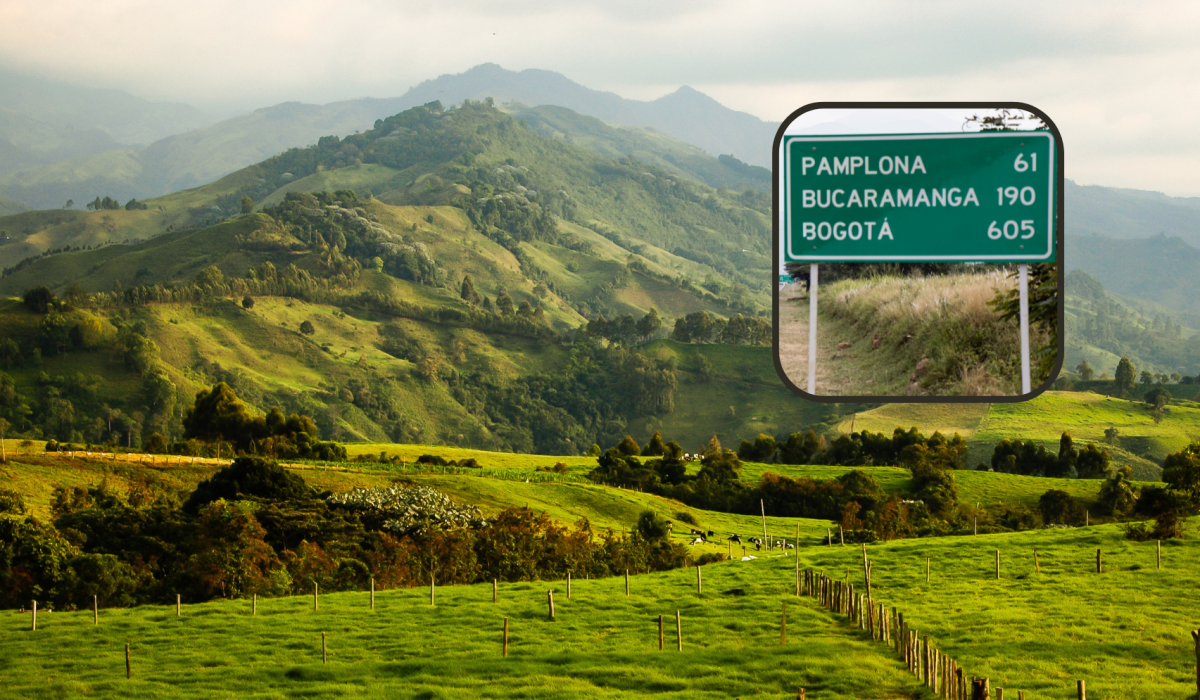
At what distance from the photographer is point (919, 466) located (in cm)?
8300

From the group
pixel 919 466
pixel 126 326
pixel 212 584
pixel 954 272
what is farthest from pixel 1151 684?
pixel 126 326

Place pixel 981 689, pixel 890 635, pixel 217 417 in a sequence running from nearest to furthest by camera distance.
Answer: pixel 981 689
pixel 890 635
pixel 217 417

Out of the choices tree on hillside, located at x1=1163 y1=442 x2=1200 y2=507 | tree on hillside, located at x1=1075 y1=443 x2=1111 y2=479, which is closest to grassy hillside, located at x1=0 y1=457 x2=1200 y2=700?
tree on hillside, located at x1=1163 y1=442 x2=1200 y2=507

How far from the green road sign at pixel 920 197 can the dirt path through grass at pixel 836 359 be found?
345mm

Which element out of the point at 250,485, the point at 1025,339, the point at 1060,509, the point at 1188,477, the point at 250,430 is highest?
the point at 1025,339

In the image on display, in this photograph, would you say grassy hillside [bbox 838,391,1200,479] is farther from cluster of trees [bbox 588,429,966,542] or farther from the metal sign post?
the metal sign post

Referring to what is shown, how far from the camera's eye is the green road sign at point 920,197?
16.1 feet

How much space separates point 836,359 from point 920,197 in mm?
952

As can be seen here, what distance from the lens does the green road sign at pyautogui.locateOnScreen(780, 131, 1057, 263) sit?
490 centimetres

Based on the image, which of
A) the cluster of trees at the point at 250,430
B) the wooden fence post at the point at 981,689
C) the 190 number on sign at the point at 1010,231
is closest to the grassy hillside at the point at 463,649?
the wooden fence post at the point at 981,689

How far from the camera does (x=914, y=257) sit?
493cm

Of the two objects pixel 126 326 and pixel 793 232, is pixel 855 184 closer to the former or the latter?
pixel 793 232

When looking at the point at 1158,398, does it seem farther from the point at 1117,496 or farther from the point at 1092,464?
the point at 1117,496

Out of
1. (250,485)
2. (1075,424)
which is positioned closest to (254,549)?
(250,485)
